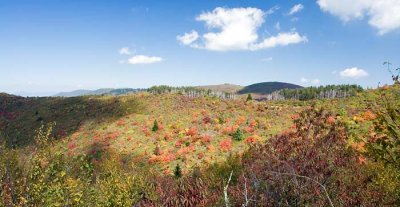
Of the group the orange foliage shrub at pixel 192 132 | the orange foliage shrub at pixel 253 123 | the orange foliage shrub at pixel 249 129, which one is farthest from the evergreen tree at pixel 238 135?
the orange foliage shrub at pixel 192 132

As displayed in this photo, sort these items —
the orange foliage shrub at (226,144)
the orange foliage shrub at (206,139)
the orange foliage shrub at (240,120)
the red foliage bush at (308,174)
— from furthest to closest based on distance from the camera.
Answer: the orange foliage shrub at (240,120), the orange foliage shrub at (206,139), the orange foliage shrub at (226,144), the red foliage bush at (308,174)

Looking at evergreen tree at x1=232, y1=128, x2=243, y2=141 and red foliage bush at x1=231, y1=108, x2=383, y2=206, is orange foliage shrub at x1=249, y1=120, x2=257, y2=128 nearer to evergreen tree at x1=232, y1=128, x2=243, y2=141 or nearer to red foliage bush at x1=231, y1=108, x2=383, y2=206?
evergreen tree at x1=232, y1=128, x2=243, y2=141

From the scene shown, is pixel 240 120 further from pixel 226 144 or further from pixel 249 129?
pixel 226 144

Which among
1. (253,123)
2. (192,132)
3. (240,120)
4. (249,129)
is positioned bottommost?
(192,132)

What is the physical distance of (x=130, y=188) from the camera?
23422mm

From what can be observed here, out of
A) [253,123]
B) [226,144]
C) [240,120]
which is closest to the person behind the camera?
[226,144]

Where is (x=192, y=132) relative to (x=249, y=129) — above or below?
below

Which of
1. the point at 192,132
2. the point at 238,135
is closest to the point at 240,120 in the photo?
the point at 238,135

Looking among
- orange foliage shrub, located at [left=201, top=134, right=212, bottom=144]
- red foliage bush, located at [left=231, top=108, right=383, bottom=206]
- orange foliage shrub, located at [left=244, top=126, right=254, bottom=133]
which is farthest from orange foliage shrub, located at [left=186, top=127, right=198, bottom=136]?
red foliage bush, located at [left=231, top=108, right=383, bottom=206]

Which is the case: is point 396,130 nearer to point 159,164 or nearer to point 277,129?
point 159,164

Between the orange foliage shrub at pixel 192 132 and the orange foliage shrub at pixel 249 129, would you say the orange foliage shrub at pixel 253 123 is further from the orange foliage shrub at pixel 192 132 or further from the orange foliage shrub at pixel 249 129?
the orange foliage shrub at pixel 192 132

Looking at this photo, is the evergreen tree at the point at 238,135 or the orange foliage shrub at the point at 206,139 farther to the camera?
the orange foliage shrub at the point at 206,139

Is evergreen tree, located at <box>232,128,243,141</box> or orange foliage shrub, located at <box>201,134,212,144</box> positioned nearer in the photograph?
evergreen tree, located at <box>232,128,243,141</box>

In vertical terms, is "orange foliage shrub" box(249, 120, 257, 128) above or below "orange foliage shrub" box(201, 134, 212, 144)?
above
